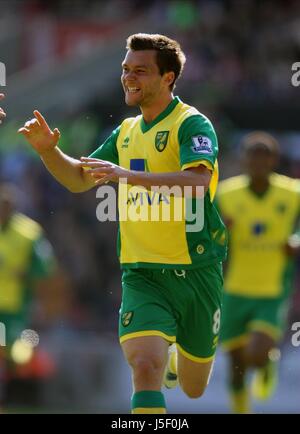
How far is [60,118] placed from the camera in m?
20.9

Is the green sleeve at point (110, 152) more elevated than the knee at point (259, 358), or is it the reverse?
the green sleeve at point (110, 152)

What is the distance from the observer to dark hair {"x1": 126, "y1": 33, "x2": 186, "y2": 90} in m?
7.20

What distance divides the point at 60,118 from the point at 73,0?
14.9ft

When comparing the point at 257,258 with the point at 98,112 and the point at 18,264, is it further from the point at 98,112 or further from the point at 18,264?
the point at 98,112

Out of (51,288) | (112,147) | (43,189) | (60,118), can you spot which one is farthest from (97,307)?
(112,147)

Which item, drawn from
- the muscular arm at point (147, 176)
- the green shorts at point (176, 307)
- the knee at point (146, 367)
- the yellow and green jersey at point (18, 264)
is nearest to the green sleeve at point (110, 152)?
the green shorts at point (176, 307)

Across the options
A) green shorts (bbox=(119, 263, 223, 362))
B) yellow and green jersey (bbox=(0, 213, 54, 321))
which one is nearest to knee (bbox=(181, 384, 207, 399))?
green shorts (bbox=(119, 263, 223, 362))

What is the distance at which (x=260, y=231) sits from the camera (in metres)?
12.1

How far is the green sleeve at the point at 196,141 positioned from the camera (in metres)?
6.91

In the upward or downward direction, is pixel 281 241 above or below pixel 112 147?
above

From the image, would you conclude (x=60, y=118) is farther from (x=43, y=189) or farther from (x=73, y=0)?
(x=73, y=0)

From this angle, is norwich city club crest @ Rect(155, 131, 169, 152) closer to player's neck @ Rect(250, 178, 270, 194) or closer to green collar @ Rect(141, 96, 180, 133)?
green collar @ Rect(141, 96, 180, 133)

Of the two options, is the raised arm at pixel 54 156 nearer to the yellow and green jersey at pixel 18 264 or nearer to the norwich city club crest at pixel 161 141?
the norwich city club crest at pixel 161 141

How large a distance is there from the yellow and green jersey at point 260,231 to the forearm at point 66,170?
4513 millimetres
